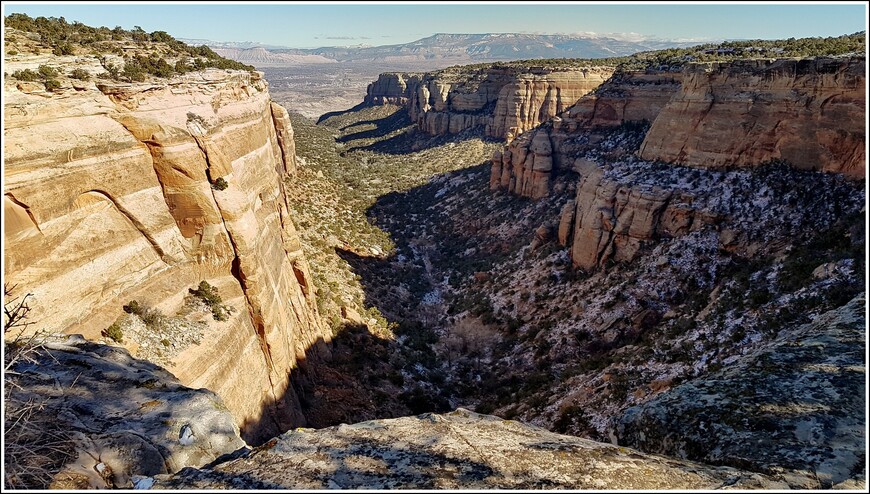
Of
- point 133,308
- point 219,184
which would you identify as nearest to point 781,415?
point 133,308

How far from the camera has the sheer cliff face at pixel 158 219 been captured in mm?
11469

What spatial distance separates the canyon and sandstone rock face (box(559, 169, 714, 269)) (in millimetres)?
149

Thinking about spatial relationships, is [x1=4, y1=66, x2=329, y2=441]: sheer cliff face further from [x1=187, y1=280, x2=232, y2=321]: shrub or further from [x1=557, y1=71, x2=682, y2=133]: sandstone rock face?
[x1=557, y1=71, x2=682, y2=133]: sandstone rock face

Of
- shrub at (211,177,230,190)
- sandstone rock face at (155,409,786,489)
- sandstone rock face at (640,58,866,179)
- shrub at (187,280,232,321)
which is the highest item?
sandstone rock face at (640,58,866,179)

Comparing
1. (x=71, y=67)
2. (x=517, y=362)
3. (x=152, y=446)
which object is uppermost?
(x=71, y=67)

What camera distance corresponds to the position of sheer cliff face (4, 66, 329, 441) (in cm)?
1147

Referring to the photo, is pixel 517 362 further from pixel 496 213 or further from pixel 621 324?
pixel 496 213

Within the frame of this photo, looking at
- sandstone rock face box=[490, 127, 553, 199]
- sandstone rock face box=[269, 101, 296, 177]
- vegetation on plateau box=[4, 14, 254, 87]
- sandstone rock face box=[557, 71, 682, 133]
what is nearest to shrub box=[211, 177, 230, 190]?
vegetation on plateau box=[4, 14, 254, 87]

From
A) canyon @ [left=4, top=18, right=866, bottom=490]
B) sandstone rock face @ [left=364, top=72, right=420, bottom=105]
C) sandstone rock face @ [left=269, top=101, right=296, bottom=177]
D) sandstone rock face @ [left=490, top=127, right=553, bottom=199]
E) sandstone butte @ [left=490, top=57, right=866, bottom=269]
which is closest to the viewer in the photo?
canyon @ [left=4, top=18, right=866, bottom=490]

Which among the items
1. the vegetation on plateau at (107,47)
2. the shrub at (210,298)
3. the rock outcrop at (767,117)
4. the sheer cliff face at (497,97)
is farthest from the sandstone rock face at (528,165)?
the shrub at (210,298)

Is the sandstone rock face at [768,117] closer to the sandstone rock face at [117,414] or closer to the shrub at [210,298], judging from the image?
the shrub at [210,298]

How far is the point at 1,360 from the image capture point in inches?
211

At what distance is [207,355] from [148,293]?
8.80ft

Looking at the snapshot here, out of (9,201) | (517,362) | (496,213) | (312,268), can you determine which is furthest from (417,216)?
(9,201)
